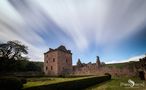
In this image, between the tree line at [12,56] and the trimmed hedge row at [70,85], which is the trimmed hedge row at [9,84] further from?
the tree line at [12,56]

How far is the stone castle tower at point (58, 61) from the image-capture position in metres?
39.9

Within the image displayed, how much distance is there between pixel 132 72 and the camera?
92.4 feet


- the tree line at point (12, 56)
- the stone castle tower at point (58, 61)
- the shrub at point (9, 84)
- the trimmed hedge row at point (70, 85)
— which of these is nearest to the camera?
the shrub at point (9, 84)

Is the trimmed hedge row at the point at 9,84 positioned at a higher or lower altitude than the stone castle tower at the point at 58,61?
lower

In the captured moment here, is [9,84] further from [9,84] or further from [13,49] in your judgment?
[13,49]

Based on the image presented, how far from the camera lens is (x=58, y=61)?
4003 centimetres

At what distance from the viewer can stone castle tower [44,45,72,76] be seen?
39.9 metres

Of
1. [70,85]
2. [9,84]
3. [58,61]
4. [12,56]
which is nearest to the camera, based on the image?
[9,84]

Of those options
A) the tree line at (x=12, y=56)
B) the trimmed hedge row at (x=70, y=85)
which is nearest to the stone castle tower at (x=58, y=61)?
the tree line at (x=12, y=56)

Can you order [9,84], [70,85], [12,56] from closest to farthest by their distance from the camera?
1. [9,84]
2. [70,85]
3. [12,56]

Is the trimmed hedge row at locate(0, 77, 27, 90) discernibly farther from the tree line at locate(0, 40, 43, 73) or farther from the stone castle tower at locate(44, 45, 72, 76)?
the stone castle tower at locate(44, 45, 72, 76)

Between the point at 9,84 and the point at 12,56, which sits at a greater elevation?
the point at 12,56

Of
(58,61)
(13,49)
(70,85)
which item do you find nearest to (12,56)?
(13,49)

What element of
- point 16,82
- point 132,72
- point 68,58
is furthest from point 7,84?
point 68,58
